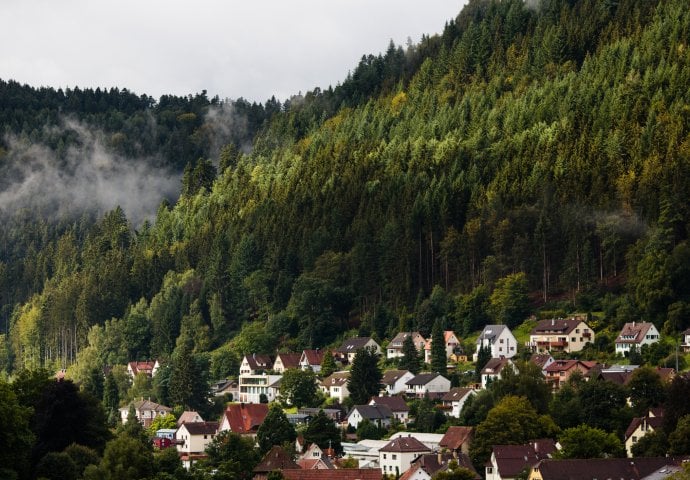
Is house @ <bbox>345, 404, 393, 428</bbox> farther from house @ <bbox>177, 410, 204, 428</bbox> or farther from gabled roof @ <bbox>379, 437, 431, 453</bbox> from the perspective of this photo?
house @ <bbox>177, 410, 204, 428</bbox>

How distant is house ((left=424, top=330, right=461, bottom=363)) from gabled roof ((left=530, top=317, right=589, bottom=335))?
25.8ft

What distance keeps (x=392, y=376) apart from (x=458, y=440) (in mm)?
24324

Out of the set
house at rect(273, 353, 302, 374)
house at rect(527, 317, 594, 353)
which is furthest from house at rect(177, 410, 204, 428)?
house at rect(527, 317, 594, 353)

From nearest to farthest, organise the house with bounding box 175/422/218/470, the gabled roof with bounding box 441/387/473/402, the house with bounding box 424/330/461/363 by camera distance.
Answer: the gabled roof with bounding box 441/387/473/402 → the house with bounding box 175/422/218/470 → the house with bounding box 424/330/461/363

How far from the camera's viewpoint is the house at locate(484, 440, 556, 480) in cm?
8762

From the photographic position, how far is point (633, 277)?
391ft

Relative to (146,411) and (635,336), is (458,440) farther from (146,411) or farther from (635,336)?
(146,411)

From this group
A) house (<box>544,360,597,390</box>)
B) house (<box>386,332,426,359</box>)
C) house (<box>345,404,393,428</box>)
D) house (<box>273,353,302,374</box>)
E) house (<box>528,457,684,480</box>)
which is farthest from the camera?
house (<box>273,353,302,374</box>)

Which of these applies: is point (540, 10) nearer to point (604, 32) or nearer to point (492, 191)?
point (604, 32)

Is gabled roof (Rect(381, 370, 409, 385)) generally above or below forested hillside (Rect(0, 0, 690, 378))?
below

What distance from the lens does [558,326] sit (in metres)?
118

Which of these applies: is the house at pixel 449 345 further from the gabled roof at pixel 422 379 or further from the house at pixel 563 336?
the house at pixel 563 336

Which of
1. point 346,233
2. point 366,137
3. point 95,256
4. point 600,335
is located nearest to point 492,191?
point 346,233

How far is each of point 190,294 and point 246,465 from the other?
66.8 meters
